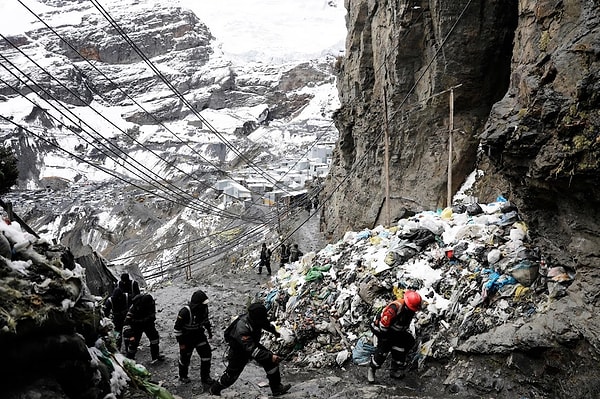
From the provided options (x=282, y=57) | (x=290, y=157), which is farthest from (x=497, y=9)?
(x=282, y=57)

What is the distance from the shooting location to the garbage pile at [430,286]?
4.66 m

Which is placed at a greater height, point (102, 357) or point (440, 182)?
point (102, 357)

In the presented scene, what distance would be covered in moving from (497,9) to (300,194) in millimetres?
24697

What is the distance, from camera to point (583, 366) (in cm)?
356

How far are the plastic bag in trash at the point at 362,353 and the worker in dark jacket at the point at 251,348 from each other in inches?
47.6

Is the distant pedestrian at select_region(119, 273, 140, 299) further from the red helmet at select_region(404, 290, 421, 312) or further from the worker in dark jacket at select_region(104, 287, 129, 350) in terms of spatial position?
the red helmet at select_region(404, 290, 421, 312)

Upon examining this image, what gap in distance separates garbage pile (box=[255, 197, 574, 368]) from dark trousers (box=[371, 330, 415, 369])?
284mm

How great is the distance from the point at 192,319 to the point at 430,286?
3.21 m

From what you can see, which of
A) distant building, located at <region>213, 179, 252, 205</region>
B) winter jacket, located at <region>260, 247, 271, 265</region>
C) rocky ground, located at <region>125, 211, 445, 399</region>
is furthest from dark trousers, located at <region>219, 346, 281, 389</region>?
distant building, located at <region>213, 179, 252, 205</region>

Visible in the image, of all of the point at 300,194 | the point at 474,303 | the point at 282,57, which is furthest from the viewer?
the point at 282,57

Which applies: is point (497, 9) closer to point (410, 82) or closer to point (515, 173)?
point (410, 82)

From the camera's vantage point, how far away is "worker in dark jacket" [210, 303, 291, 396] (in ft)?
13.8

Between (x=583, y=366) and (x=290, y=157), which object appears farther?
(x=290, y=157)

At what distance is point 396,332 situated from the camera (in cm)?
461
